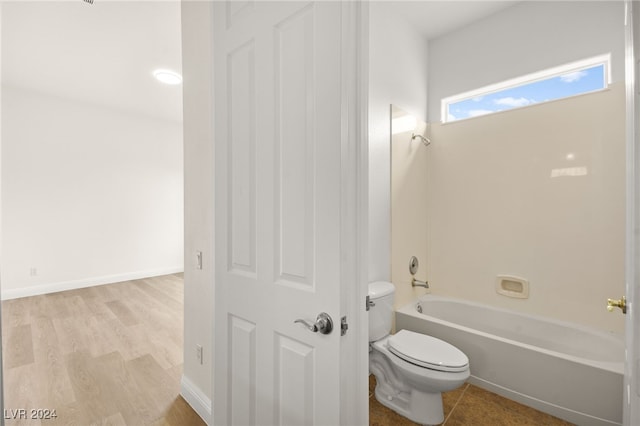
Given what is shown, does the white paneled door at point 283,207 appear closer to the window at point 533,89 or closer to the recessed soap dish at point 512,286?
the recessed soap dish at point 512,286

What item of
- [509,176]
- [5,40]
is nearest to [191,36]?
[5,40]

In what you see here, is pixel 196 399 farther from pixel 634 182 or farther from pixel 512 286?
pixel 512 286

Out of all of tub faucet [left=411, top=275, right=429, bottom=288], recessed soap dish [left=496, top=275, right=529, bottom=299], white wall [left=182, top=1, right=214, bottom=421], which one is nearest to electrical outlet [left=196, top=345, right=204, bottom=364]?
white wall [left=182, top=1, right=214, bottom=421]

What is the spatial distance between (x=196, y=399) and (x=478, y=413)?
5.81 ft

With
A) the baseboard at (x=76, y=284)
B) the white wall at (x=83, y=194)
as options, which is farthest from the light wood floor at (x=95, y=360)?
the white wall at (x=83, y=194)

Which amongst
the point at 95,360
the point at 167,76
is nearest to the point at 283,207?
the point at 95,360

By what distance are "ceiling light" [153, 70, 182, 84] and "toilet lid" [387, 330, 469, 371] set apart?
371cm

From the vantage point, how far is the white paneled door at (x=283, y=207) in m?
0.94

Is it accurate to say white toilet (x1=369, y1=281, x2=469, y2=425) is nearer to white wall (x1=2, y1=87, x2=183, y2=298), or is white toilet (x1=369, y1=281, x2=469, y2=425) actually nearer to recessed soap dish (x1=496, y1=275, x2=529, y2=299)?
recessed soap dish (x1=496, y1=275, x2=529, y2=299)

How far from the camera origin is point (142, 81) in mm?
3686

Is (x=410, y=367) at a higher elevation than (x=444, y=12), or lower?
lower

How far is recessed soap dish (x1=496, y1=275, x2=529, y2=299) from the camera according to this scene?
249cm

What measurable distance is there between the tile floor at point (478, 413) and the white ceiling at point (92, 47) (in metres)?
3.43

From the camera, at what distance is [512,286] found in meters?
2.56
